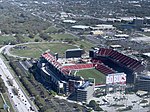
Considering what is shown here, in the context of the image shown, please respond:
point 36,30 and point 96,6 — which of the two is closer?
point 36,30

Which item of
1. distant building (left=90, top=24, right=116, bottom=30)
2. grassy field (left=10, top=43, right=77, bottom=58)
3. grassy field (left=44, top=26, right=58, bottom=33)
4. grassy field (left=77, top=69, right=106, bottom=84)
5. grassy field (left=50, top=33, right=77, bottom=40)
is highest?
grassy field (left=77, top=69, right=106, bottom=84)

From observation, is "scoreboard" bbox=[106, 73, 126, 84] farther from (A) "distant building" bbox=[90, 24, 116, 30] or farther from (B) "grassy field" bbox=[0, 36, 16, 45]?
(A) "distant building" bbox=[90, 24, 116, 30]

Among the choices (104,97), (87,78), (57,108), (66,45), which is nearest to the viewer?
(57,108)

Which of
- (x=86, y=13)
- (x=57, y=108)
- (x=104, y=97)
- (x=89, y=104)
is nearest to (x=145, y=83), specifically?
(x=104, y=97)

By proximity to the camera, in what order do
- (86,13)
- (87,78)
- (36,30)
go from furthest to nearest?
(86,13) < (36,30) < (87,78)

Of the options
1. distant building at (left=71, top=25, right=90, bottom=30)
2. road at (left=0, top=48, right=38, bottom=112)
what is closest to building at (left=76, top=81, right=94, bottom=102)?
road at (left=0, top=48, right=38, bottom=112)

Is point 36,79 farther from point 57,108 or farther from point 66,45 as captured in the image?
point 66,45
